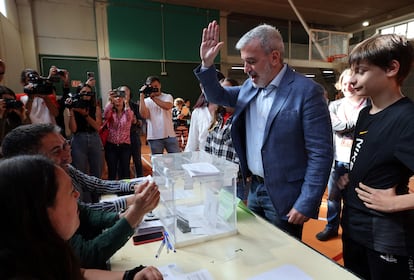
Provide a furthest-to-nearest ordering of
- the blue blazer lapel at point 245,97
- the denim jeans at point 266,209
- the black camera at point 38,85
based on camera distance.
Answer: the black camera at point 38,85, the blue blazer lapel at point 245,97, the denim jeans at point 266,209

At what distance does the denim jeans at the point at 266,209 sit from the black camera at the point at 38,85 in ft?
7.45

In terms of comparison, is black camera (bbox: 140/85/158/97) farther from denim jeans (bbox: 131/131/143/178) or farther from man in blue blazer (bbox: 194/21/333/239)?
man in blue blazer (bbox: 194/21/333/239)

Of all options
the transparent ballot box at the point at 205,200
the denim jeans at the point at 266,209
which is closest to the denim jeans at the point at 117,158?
the transparent ballot box at the point at 205,200

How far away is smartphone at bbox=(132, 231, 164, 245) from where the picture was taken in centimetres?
112

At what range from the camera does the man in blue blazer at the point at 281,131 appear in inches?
46.8

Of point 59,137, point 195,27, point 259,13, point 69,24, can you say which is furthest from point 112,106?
point 259,13

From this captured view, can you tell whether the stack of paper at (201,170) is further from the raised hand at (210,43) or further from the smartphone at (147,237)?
the raised hand at (210,43)

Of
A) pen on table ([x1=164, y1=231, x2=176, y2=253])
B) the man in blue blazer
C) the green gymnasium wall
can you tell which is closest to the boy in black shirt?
the man in blue blazer

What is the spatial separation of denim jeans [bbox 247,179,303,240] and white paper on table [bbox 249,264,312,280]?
37cm

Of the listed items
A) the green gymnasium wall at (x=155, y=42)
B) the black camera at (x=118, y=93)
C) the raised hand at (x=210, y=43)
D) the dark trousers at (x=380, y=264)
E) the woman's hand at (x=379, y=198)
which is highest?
the green gymnasium wall at (x=155, y=42)

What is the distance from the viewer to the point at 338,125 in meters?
2.09

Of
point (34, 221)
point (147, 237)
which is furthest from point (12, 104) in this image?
point (34, 221)

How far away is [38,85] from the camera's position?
2.57 meters

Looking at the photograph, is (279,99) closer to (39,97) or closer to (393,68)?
(393,68)
